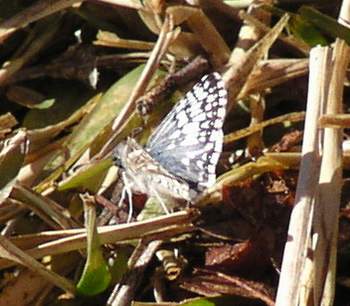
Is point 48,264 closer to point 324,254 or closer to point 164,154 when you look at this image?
point 164,154

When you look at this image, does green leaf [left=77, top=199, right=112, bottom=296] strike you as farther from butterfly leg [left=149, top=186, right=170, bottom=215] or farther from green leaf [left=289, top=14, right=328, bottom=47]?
green leaf [left=289, top=14, right=328, bottom=47]

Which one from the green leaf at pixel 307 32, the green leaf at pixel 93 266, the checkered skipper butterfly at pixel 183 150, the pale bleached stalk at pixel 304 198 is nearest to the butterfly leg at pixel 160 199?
the checkered skipper butterfly at pixel 183 150

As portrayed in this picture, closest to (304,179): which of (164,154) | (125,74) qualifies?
(164,154)

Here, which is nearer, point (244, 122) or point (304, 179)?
point (304, 179)

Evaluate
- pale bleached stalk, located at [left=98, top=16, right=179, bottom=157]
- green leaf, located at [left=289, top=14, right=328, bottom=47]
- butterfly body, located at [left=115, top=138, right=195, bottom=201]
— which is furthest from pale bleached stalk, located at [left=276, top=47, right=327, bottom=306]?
pale bleached stalk, located at [left=98, top=16, right=179, bottom=157]

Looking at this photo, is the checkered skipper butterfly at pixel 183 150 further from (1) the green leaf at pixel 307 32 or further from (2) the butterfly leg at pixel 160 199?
(1) the green leaf at pixel 307 32

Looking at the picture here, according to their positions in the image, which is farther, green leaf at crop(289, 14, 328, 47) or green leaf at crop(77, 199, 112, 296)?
green leaf at crop(289, 14, 328, 47)
